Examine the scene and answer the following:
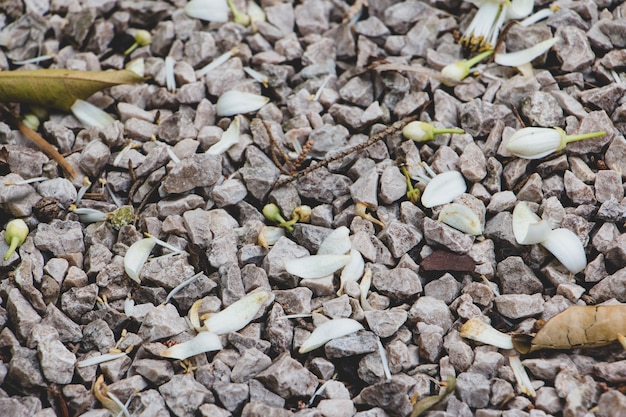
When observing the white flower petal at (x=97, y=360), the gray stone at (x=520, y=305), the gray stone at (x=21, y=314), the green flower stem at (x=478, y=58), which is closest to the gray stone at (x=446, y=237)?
the gray stone at (x=520, y=305)

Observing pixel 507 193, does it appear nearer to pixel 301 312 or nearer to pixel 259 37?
pixel 301 312

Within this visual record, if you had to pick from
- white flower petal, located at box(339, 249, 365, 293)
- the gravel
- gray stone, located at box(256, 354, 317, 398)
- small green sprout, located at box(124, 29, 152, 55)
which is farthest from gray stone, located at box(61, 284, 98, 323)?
small green sprout, located at box(124, 29, 152, 55)

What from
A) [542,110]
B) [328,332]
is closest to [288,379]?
[328,332]

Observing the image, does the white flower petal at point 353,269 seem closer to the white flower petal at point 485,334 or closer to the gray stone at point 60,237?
the white flower petal at point 485,334

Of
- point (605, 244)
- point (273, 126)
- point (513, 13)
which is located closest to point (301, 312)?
point (273, 126)

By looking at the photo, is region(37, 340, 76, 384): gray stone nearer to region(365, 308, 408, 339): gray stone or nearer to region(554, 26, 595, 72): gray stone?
region(365, 308, 408, 339): gray stone

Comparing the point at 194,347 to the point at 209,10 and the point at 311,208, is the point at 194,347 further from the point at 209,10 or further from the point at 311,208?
the point at 209,10

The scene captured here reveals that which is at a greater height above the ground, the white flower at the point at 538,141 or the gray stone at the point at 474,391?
the white flower at the point at 538,141
